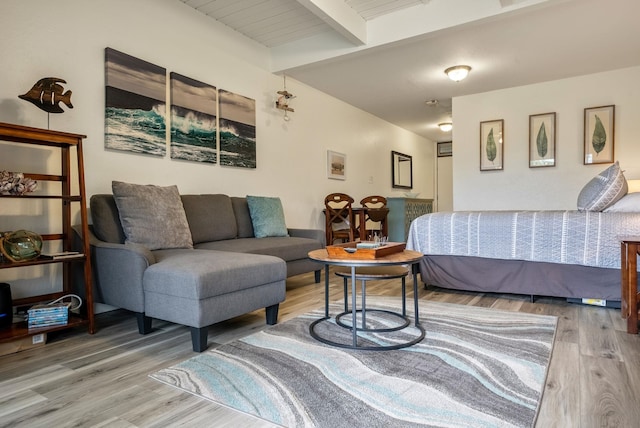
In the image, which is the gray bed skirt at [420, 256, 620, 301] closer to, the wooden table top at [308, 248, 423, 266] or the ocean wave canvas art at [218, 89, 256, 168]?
the wooden table top at [308, 248, 423, 266]

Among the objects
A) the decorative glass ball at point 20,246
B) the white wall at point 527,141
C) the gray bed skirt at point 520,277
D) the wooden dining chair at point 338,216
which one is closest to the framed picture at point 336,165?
the wooden dining chair at point 338,216

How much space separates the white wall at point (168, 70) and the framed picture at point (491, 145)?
1862 millimetres

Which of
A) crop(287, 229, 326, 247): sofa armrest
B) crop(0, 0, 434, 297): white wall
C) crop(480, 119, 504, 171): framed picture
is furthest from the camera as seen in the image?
crop(480, 119, 504, 171): framed picture

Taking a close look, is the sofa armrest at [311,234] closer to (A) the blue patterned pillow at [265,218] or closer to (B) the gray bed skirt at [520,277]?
(A) the blue patterned pillow at [265,218]

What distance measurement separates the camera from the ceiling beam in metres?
3.09

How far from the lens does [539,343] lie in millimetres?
2039

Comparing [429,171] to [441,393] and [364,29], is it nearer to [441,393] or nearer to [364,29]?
[364,29]

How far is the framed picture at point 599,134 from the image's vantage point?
4.71m

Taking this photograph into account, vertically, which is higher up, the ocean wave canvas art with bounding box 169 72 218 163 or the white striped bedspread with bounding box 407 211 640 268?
the ocean wave canvas art with bounding box 169 72 218 163

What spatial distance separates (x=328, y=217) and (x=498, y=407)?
3.79 metres

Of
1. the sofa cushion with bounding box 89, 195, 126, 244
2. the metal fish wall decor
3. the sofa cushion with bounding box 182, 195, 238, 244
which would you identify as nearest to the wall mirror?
the sofa cushion with bounding box 182, 195, 238, 244

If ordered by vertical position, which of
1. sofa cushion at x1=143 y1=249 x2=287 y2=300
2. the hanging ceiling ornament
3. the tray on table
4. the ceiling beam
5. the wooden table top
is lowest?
sofa cushion at x1=143 y1=249 x2=287 y2=300

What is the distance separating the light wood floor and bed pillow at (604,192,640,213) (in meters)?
0.70

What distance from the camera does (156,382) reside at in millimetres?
1624
